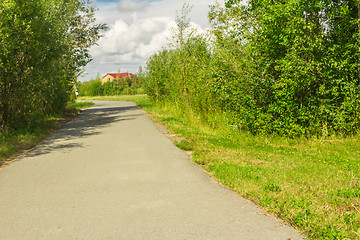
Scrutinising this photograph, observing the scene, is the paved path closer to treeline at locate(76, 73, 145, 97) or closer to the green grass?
the green grass

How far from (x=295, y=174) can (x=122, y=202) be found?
3430 millimetres

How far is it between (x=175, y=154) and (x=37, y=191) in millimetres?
4005

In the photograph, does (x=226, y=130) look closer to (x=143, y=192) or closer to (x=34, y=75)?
(x=143, y=192)

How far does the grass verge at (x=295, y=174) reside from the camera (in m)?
4.29

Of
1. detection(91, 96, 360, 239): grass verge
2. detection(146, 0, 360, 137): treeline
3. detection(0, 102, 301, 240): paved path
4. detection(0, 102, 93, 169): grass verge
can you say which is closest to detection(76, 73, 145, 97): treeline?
detection(0, 102, 93, 169): grass verge

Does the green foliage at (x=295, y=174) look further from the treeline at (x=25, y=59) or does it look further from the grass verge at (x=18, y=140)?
the treeline at (x=25, y=59)

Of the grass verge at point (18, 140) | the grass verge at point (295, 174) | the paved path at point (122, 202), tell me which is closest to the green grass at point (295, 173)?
the grass verge at point (295, 174)

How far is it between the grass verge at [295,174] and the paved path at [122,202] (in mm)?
288

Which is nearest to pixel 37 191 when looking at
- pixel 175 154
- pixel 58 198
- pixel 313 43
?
pixel 58 198

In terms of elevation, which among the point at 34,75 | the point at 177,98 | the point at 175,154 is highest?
the point at 34,75

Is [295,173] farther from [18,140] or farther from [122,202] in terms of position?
[18,140]

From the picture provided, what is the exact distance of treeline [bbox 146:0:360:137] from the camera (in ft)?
31.2

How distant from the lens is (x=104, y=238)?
3980mm

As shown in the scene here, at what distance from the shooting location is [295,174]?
21.1 feet
